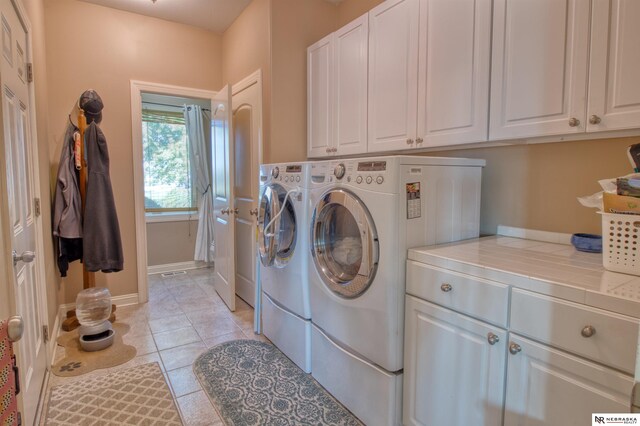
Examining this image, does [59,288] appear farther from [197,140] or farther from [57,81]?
[197,140]

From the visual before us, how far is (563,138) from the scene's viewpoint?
153 cm

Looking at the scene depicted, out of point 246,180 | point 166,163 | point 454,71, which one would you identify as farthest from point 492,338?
point 166,163

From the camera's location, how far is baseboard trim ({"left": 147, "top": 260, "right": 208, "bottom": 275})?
457cm

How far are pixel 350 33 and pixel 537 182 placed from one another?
1553 mm

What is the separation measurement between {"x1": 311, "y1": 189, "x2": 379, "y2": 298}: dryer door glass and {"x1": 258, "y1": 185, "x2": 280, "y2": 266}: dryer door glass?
0.45 metres

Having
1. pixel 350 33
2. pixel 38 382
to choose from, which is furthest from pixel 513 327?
pixel 38 382

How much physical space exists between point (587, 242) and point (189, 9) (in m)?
3.58

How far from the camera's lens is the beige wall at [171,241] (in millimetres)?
4586

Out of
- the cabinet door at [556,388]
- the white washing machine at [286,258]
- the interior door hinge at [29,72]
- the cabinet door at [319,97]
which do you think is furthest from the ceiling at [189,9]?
the cabinet door at [556,388]

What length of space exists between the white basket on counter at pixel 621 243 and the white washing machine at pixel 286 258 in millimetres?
1398

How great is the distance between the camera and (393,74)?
83.1 inches

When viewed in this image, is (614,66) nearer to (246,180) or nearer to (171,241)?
(246,180)

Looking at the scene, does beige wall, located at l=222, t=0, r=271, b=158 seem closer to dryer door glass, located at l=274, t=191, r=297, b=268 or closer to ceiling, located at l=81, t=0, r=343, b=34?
ceiling, located at l=81, t=0, r=343, b=34

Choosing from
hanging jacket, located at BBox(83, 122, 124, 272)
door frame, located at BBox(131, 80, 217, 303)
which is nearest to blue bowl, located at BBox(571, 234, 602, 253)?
hanging jacket, located at BBox(83, 122, 124, 272)
